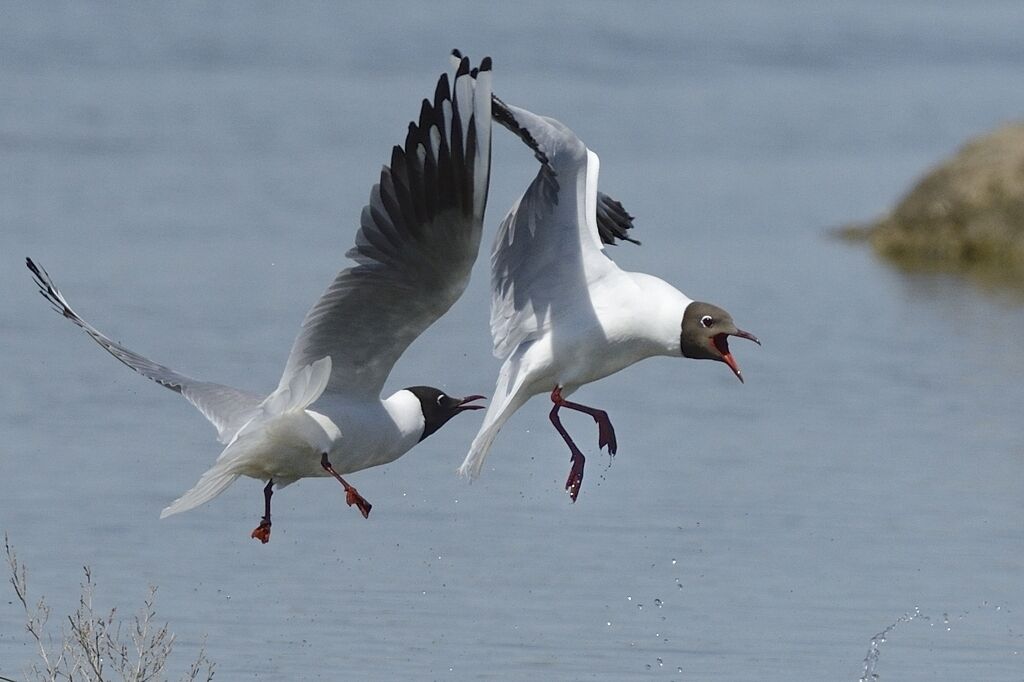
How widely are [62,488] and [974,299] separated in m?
9.14

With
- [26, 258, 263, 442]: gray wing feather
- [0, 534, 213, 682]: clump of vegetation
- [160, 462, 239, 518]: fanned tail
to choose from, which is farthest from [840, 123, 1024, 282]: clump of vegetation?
[160, 462, 239, 518]: fanned tail

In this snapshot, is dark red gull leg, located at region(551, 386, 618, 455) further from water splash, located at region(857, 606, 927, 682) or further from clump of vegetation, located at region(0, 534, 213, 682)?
clump of vegetation, located at region(0, 534, 213, 682)

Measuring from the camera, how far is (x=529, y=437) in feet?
38.4

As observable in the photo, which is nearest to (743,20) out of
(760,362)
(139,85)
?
(139,85)

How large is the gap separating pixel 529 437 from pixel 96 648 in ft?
17.0

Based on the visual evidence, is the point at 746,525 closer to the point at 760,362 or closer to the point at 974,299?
the point at 760,362

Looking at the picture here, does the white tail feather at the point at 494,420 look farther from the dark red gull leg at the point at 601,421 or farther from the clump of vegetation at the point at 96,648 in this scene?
the clump of vegetation at the point at 96,648

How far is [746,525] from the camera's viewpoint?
9977mm

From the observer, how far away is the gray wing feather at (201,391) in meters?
8.02

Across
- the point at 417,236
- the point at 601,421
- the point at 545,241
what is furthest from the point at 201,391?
the point at 601,421

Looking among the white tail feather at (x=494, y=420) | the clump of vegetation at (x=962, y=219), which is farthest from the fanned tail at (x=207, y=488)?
the clump of vegetation at (x=962, y=219)

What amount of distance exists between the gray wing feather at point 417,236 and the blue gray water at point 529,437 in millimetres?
1204

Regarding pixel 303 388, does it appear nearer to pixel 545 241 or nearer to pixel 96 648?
pixel 96 648

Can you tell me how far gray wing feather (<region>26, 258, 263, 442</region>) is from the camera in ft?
26.3
